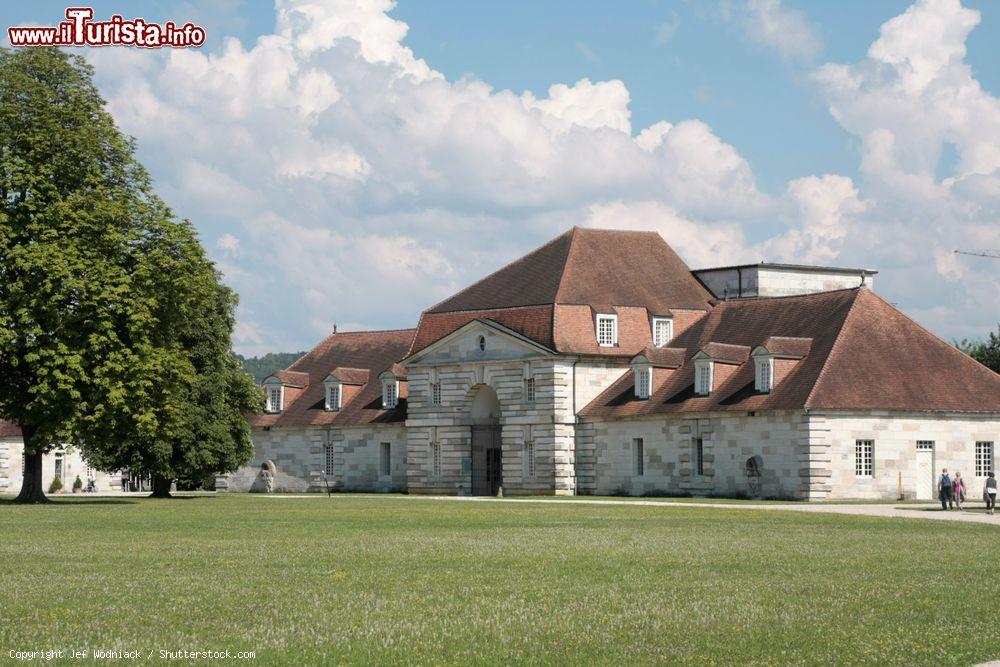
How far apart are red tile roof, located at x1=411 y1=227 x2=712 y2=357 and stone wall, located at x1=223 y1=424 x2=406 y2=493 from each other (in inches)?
259

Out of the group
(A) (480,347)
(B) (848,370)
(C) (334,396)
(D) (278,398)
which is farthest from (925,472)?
(D) (278,398)

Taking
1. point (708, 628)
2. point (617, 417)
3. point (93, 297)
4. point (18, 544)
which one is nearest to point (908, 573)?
point (708, 628)

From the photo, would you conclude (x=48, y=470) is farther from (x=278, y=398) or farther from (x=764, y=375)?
(x=764, y=375)

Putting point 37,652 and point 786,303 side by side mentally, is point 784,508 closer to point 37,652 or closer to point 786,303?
point 786,303

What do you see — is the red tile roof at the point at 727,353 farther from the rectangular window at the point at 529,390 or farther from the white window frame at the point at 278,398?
the white window frame at the point at 278,398

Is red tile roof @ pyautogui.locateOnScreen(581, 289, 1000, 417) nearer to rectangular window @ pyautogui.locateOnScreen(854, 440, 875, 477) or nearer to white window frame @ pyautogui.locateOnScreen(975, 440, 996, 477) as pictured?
white window frame @ pyautogui.locateOnScreen(975, 440, 996, 477)

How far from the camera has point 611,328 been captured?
70875 millimetres

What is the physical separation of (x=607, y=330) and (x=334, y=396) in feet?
59.4

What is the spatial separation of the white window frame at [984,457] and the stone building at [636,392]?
57 millimetres

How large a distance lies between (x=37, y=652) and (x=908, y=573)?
12813 mm

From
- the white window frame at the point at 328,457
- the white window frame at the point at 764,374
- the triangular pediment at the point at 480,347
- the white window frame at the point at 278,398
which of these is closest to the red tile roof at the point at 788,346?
the white window frame at the point at 764,374

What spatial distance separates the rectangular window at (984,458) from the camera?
197 ft

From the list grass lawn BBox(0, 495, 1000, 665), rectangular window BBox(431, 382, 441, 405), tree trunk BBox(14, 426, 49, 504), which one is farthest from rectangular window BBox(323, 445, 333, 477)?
grass lawn BBox(0, 495, 1000, 665)

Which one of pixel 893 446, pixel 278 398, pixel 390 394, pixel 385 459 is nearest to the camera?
pixel 893 446
